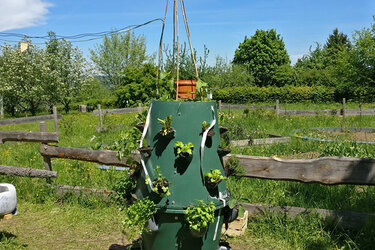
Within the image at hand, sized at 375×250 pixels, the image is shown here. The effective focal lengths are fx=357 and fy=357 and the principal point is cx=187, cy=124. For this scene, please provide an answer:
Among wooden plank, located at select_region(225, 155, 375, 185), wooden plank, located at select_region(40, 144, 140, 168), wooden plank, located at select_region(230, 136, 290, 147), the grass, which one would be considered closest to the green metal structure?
the grass

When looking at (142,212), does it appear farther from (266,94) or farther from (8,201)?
(266,94)

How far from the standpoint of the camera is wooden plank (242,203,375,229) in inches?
154

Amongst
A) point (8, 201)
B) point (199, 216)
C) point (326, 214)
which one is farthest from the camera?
point (326, 214)

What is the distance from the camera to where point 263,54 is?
52.4 m

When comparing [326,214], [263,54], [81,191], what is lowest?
[81,191]

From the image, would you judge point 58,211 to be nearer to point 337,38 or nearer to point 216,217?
point 216,217

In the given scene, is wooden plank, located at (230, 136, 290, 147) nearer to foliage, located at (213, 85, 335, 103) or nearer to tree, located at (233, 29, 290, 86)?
foliage, located at (213, 85, 335, 103)

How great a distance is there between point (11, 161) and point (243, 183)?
503 cm

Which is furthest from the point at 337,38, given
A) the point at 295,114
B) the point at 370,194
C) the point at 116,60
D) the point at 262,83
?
the point at 370,194

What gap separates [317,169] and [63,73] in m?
29.7

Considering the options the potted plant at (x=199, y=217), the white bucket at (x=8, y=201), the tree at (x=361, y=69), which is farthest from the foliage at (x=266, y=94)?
the potted plant at (x=199, y=217)

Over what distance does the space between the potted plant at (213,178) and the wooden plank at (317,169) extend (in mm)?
1432

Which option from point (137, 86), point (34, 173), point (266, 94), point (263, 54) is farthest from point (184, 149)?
point (263, 54)

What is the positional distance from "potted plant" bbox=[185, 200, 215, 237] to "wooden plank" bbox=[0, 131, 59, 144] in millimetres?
3856
